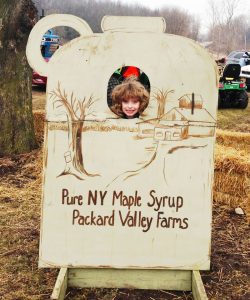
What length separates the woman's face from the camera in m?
3.11

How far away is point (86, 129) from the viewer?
3.18 metres

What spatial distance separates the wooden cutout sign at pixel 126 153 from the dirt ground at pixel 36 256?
1.00 feet

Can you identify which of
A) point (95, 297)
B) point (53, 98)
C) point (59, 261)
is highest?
point (53, 98)

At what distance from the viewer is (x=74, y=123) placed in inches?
124

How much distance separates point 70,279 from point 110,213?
0.60m

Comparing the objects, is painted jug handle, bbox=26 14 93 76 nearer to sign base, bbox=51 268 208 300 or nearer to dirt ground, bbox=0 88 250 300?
sign base, bbox=51 268 208 300

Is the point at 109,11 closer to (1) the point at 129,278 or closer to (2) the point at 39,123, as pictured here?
(2) the point at 39,123

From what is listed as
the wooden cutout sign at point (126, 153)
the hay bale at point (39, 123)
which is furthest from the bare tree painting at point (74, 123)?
the hay bale at point (39, 123)

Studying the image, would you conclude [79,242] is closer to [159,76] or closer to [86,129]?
[86,129]

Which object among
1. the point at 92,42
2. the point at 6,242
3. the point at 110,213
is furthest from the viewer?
the point at 6,242

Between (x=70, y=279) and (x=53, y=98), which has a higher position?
(x=53, y=98)

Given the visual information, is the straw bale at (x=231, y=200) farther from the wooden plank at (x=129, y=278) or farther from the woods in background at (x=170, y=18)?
the woods in background at (x=170, y=18)

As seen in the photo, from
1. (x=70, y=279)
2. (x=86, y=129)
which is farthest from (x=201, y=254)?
(x=86, y=129)

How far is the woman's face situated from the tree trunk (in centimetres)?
446
